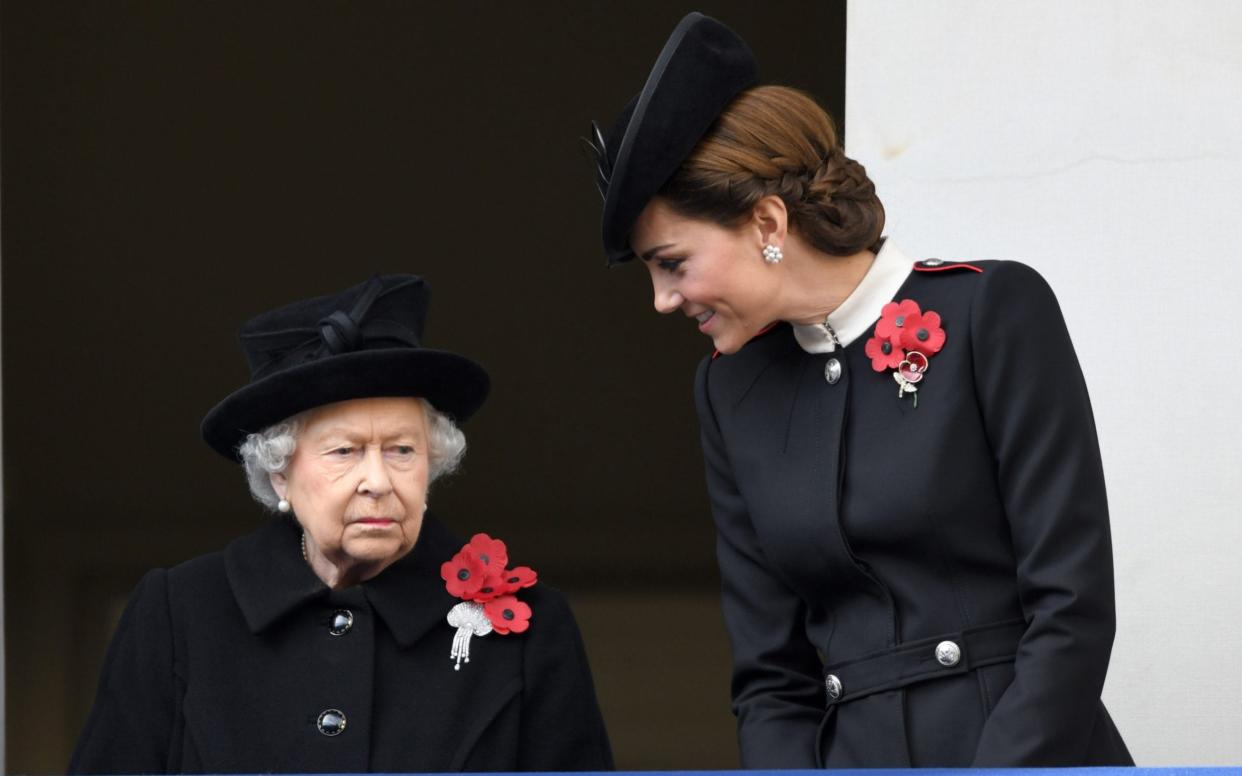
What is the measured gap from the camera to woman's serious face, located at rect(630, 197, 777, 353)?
8.80 ft

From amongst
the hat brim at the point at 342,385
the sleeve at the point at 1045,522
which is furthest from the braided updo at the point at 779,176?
the hat brim at the point at 342,385

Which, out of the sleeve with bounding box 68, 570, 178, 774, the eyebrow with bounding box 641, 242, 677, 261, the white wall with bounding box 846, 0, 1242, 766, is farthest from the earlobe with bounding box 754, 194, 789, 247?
the white wall with bounding box 846, 0, 1242, 766

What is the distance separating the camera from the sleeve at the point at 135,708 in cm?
317

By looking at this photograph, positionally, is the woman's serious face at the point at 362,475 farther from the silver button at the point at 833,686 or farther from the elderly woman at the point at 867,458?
the silver button at the point at 833,686

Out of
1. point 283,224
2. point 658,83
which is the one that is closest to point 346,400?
point 658,83

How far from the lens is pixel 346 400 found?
3180mm

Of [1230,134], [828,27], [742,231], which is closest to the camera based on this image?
[742,231]

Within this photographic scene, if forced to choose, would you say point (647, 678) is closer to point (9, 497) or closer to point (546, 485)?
point (546, 485)

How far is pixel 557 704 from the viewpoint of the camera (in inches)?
127

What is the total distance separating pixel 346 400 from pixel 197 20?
477 centimetres

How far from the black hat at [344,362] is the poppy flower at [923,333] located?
830 mm

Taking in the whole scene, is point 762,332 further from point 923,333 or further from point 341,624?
point 341,624

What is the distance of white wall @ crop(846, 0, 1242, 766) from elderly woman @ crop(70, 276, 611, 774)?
1.21m

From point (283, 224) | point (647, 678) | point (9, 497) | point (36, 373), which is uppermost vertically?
point (283, 224)
